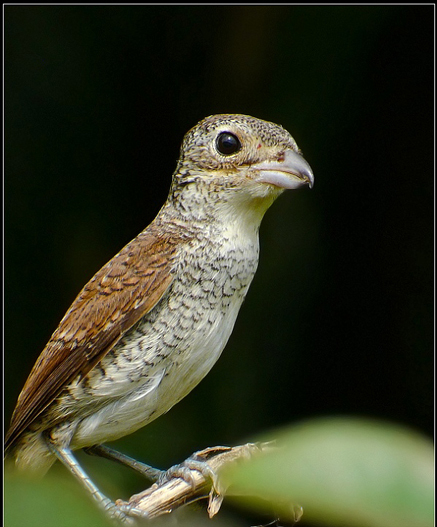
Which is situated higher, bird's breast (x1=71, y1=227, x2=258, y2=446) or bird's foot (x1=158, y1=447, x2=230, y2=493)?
bird's breast (x1=71, y1=227, x2=258, y2=446)

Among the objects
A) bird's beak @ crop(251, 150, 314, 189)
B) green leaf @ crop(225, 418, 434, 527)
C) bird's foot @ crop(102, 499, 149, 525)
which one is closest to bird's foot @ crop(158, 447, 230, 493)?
bird's foot @ crop(102, 499, 149, 525)

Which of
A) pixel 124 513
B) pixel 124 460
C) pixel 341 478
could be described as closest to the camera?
pixel 341 478

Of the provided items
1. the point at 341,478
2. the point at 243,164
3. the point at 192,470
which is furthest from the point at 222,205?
the point at 341,478

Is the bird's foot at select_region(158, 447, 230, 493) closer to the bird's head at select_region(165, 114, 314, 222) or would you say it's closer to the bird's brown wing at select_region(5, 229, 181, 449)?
the bird's brown wing at select_region(5, 229, 181, 449)

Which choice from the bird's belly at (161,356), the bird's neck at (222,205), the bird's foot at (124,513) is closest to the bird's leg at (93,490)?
the bird's foot at (124,513)

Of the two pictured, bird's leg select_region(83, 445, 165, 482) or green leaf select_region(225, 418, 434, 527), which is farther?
bird's leg select_region(83, 445, 165, 482)

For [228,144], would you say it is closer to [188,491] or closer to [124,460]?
[188,491]

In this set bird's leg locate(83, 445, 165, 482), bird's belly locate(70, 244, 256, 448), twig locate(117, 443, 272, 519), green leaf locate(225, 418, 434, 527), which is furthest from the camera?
bird's leg locate(83, 445, 165, 482)
